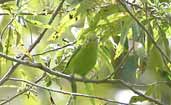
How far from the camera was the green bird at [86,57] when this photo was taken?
28.0 inches

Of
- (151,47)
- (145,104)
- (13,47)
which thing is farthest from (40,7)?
(145,104)

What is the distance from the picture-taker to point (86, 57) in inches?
28.1

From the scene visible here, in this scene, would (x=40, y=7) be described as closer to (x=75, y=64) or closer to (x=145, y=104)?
(x=75, y=64)

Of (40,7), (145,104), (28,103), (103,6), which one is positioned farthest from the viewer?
(145,104)

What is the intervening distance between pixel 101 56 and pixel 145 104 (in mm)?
347

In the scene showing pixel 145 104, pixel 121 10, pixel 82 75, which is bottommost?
pixel 145 104

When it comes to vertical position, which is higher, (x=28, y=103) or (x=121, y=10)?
(x=121, y=10)

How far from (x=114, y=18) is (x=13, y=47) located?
0.25 m

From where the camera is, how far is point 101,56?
0.85 metres

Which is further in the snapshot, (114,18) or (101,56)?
(101,56)

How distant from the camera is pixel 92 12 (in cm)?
73

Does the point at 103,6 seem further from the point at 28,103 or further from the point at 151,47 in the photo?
the point at 28,103

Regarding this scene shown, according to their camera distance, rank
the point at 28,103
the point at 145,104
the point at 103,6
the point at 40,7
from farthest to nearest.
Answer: the point at 145,104 → the point at 28,103 → the point at 40,7 → the point at 103,6

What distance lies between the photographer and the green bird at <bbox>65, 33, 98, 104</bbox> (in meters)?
0.71
